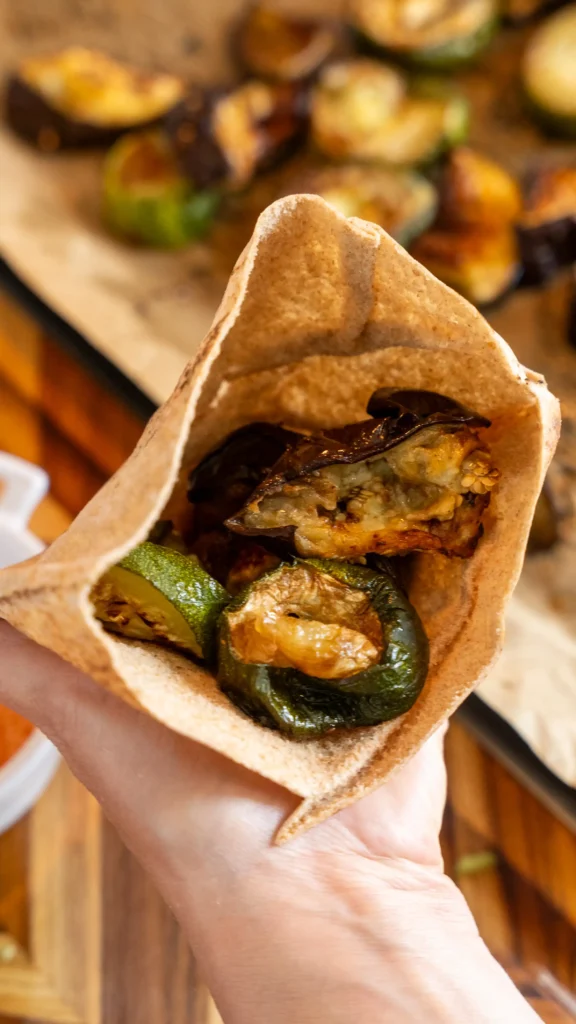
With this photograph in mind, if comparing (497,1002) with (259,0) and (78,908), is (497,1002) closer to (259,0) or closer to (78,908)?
(78,908)

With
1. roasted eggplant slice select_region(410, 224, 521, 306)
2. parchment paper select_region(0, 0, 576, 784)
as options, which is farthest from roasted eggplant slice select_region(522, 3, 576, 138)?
roasted eggplant slice select_region(410, 224, 521, 306)

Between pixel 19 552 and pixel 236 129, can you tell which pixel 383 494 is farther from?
pixel 236 129

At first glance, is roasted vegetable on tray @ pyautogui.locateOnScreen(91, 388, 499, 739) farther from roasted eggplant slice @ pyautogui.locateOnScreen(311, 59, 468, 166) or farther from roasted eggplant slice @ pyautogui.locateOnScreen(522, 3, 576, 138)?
roasted eggplant slice @ pyautogui.locateOnScreen(522, 3, 576, 138)

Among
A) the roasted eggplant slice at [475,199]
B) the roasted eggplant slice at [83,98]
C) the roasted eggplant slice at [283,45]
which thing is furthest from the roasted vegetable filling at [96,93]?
the roasted eggplant slice at [475,199]

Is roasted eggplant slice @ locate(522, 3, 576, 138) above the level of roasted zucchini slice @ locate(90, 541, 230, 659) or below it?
above

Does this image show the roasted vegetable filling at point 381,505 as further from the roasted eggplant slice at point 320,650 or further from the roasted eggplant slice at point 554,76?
the roasted eggplant slice at point 554,76

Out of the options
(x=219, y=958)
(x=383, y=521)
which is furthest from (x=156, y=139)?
(x=219, y=958)

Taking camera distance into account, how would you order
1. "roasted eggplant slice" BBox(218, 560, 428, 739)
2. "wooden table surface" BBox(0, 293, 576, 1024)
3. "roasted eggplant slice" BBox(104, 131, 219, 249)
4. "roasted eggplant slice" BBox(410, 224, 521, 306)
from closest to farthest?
"roasted eggplant slice" BBox(218, 560, 428, 739) < "wooden table surface" BBox(0, 293, 576, 1024) < "roasted eggplant slice" BBox(410, 224, 521, 306) < "roasted eggplant slice" BBox(104, 131, 219, 249)
